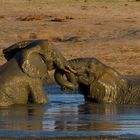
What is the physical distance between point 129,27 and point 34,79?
36.4ft

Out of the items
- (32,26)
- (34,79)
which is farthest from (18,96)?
(32,26)

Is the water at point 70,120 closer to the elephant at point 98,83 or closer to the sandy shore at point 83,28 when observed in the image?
the elephant at point 98,83

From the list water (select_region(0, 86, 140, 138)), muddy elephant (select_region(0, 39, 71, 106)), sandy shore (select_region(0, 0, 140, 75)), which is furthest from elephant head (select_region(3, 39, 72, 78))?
sandy shore (select_region(0, 0, 140, 75))

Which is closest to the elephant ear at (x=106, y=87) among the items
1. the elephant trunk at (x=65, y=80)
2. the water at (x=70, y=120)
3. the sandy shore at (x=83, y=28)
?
the water at (x=70, y=120)

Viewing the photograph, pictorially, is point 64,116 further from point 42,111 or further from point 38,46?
point 38,46

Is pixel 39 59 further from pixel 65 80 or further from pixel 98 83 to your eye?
pixel 98 83

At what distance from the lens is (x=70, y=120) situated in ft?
35.9

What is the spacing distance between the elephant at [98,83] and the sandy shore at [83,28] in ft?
14.2

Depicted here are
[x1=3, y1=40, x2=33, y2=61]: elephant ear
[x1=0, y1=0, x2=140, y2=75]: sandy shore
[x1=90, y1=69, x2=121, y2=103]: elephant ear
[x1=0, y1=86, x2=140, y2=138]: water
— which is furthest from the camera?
[x1=0, y1=0, x2=140, y2=75]: sandy shore

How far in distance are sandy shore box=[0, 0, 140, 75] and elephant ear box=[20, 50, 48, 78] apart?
198 inches

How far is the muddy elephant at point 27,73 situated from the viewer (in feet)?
42.0

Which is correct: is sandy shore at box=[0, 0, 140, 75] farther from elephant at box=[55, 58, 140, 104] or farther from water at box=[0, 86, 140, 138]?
water at box=[0, 86, 140, 138]

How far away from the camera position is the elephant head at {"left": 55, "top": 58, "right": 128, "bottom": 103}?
12914 millimetres

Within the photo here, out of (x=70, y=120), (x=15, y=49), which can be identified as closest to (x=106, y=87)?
(x=15, y=49)
